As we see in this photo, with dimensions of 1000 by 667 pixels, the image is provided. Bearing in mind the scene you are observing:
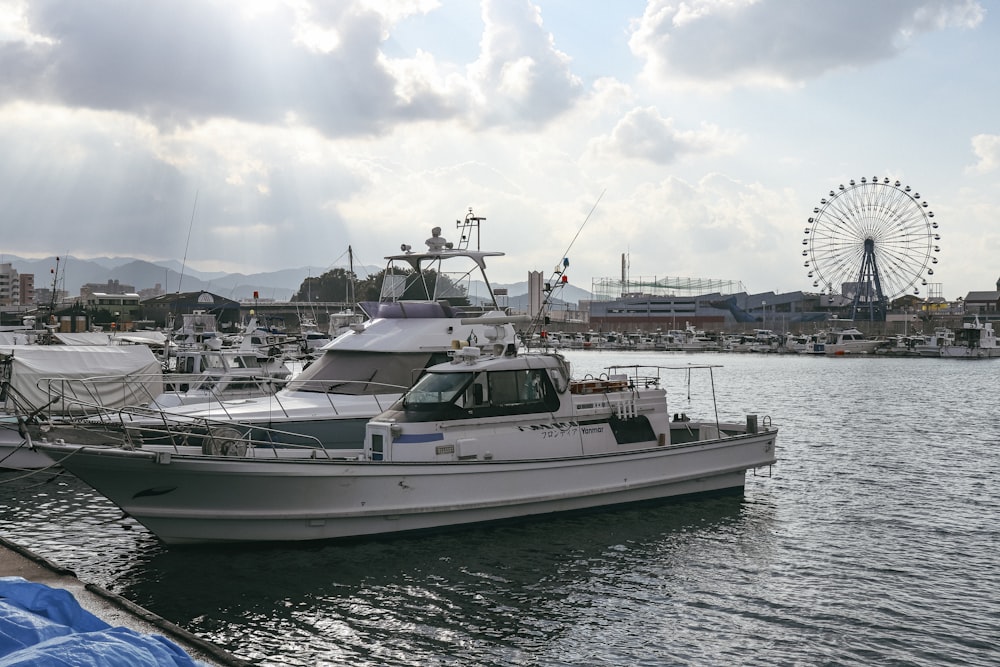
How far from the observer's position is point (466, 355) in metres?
15.5

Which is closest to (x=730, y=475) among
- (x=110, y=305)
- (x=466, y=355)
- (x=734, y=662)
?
(x=466, y=355)

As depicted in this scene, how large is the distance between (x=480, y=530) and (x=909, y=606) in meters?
6.66

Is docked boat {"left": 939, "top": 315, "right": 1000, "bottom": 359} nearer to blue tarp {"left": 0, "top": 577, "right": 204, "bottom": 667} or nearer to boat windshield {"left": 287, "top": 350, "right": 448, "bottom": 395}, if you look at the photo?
boat windshield {"left": 287, "top": 350, "right": 448, "bottom": 395}

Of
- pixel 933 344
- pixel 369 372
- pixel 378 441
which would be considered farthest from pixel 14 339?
pixel 933 344

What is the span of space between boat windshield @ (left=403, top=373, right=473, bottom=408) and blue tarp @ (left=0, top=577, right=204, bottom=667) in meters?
7.67

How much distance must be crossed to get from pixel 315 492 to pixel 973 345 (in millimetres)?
111604

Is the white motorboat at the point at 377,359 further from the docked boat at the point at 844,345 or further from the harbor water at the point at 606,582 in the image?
the docked boat at the point at 844,345

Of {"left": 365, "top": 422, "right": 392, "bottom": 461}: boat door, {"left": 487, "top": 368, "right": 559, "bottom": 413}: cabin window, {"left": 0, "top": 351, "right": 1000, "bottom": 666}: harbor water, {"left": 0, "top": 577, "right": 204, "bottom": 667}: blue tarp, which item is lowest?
{"left": 0, "top": 351, "right": 1000, "bottom": 666}: harbor water

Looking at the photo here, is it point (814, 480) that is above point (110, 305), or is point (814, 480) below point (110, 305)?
below

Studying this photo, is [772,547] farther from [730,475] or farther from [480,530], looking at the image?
[480,530]

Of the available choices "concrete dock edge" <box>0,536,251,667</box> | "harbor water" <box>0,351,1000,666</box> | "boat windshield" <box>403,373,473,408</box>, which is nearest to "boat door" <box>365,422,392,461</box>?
"boat windshield" <box>403,373,473,408</box>

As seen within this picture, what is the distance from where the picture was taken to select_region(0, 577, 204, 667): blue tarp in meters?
5.84

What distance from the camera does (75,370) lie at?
853 inches

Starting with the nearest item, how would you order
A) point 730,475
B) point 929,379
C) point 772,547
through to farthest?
point 772,547, point 730,475, point 929,379
